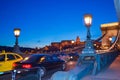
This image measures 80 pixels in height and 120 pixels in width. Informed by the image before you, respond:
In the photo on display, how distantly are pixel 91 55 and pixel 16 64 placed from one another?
4.32 m

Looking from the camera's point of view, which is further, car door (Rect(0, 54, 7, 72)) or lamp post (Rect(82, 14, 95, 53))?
car door (Rect(0, 54, 7, 72))

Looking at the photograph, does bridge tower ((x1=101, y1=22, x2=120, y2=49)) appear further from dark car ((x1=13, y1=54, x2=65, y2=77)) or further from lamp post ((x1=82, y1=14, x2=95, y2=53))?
lamp post ((x1=82, y1=14, x2=95, y2=53))

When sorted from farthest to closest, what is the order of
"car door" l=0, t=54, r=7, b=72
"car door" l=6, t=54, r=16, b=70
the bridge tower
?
the bridge tower, "car door" l=6, t=54, r=16, b=70, "car door" l=0, t=54, r=7, b=72

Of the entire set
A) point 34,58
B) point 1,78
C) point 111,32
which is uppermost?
point 111,32

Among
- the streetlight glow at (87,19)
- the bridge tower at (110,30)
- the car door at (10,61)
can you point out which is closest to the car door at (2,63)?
the car door at (10,61)

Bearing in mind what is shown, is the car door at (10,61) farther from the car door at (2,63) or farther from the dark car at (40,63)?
the dark car at (40,63)

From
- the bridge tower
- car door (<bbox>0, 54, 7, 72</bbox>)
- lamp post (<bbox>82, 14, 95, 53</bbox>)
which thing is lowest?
car door (<bbox>0, 54, 7, 72</bbox>)

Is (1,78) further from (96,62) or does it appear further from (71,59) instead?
(71,59)

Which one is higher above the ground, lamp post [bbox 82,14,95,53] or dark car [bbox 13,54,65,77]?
lamp post [bbox 82,14,95,53]

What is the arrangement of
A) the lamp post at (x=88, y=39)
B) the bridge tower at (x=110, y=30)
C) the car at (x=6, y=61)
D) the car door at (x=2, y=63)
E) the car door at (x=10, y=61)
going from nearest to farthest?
1. the lamp post at (x=88, y=39)
2. the car door at (x=2, y=63)
3. the car at (x=6, y=61)
4. the car door at (x=10, y=61)
5. the bridge tower at (x=110, y=30)

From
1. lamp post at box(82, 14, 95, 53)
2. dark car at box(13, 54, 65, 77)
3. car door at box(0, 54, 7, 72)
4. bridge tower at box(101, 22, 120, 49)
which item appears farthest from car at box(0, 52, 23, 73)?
bridge tower at box(101, 22, 120, 49)

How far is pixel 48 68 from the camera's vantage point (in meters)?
14.8

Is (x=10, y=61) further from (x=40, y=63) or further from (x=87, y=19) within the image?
(x=87, y=19)

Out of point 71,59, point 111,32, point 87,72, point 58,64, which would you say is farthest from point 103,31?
point 87,72
